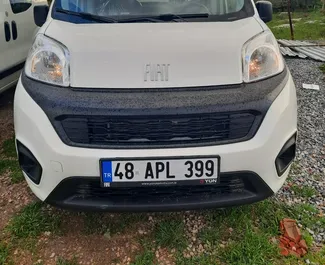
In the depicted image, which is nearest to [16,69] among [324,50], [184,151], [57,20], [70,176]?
[57,20]

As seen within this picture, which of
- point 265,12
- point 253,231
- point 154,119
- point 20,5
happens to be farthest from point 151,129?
point 20,5

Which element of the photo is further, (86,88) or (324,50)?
(324,50)

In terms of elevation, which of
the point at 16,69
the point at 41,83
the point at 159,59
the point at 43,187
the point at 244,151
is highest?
the point at 159,59

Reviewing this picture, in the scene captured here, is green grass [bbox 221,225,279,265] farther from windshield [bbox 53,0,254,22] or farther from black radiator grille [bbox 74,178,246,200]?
windshield [bbox 53,0,254,22]

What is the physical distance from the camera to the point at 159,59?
2.18m

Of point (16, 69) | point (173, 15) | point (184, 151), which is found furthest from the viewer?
point (16, 69)

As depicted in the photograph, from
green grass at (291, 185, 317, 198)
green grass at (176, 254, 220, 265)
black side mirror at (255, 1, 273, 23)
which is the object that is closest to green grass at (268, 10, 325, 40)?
black side mirror at (255, 1, 273, 23)

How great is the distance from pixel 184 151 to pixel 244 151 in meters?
0.31

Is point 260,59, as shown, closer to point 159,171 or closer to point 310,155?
point 159,171

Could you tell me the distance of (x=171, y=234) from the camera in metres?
2.48

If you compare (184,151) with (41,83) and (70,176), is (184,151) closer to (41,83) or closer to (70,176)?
(70,176)

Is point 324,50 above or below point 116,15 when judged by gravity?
below

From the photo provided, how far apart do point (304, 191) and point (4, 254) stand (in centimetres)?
202

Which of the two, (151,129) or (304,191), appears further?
(304,191)
